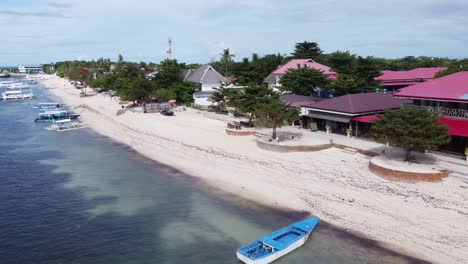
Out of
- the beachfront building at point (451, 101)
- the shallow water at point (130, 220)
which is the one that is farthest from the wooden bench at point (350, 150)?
the shallow water at point (130, 220)

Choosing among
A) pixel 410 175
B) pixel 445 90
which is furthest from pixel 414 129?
pixel 445 90

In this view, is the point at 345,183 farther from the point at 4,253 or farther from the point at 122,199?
the point at 4,253

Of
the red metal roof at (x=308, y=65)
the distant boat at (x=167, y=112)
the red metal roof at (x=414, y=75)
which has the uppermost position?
the red metal roof at (x=308, y=65)

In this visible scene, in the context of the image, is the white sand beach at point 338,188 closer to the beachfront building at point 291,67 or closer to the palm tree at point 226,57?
the beachfront building at point 291,67

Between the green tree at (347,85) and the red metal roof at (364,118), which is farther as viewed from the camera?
the green tree at (347,85)

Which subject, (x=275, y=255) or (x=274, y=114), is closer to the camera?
(x=275, y=255)

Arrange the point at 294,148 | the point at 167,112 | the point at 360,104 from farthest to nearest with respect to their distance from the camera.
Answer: the point at 167,112
the point at 360,104
the point at 294,148

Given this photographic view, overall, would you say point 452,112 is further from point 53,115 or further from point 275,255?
point 53,115
